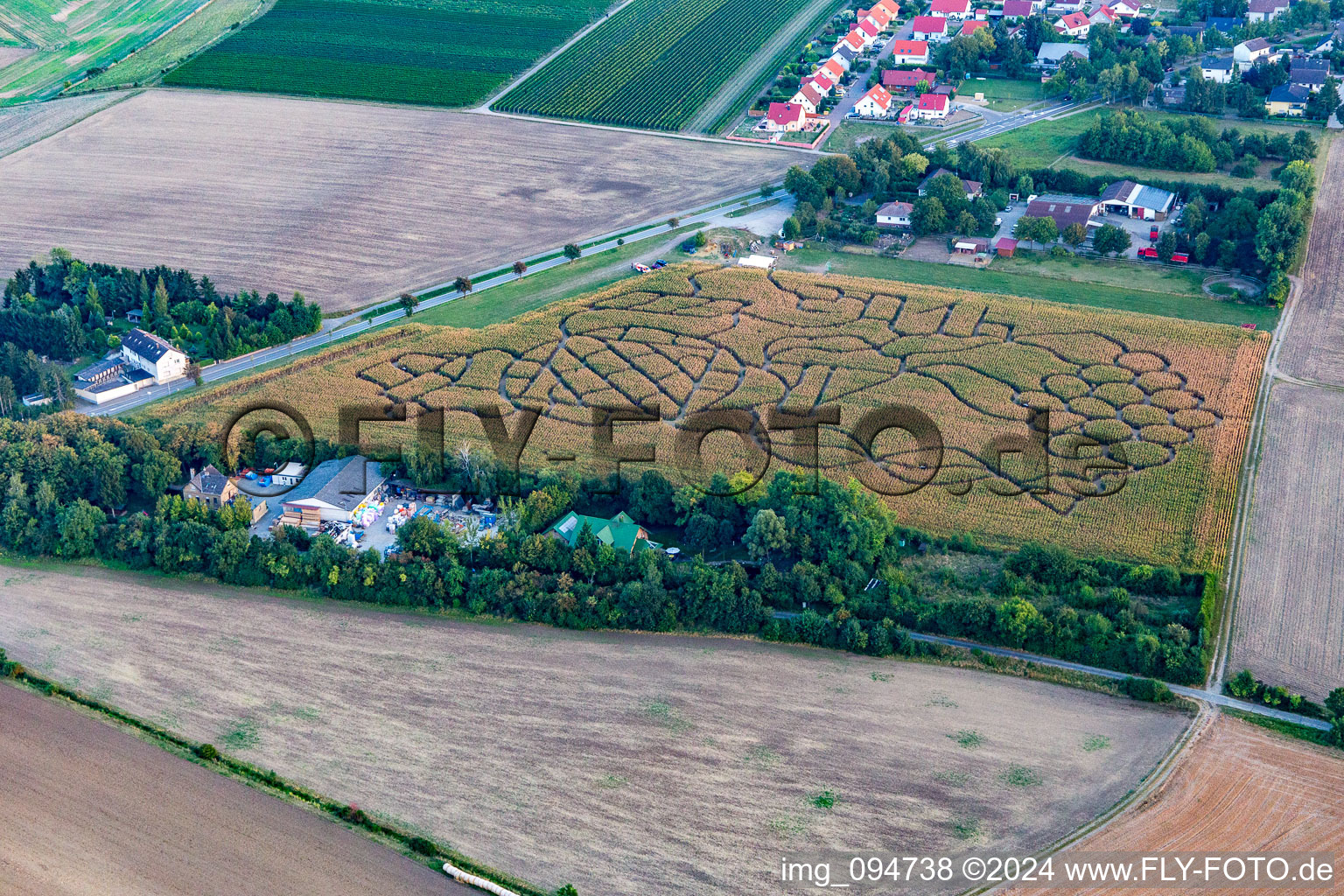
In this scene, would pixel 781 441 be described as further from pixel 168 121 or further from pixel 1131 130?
pixel 168 121

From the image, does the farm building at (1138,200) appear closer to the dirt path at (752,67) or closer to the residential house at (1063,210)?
the residential house at (1063,210)

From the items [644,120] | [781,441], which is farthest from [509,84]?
[781,441]

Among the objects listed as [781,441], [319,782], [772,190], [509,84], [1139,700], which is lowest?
[319,782]

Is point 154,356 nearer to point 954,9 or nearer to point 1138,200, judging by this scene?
point 1138,200

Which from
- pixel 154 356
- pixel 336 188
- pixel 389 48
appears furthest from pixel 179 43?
pixel 154 356

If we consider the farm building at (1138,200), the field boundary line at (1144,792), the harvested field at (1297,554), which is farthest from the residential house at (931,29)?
the field boundary line at (1144,792)
